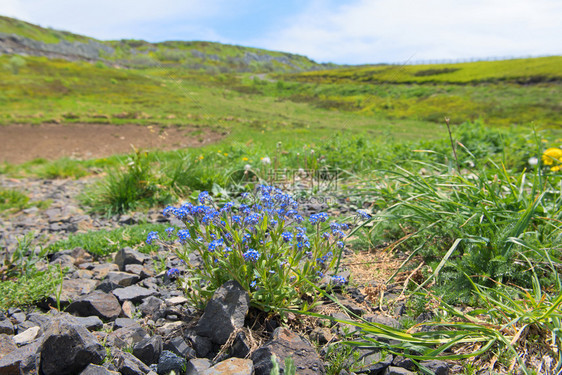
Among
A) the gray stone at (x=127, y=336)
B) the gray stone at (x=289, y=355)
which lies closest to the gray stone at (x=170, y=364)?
the gray stone at (x=127, y=336)

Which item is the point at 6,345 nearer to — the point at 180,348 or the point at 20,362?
the point at 20,362

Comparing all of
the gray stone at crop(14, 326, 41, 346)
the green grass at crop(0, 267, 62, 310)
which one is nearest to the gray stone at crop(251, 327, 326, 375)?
the gray stone at crop(14, 326, 41, 346)

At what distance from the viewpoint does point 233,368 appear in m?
1.48

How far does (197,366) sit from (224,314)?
270 mm

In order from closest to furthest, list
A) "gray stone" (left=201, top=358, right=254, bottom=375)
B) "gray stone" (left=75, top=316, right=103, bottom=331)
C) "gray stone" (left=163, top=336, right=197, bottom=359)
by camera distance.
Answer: "gray stone" (left=201, top=358, right=254, bottom=375) → "gray stone" (left=163, top=336, right=197, bottom=359) → "gray stone" (left=75, top=316, right=103, bottom=331)

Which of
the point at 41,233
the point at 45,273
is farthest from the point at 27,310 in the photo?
the point at 41,233

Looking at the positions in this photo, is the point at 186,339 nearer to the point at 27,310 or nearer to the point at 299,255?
the point at 299,255

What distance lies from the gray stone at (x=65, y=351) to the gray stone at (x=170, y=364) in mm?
298

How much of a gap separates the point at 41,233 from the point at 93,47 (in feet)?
289

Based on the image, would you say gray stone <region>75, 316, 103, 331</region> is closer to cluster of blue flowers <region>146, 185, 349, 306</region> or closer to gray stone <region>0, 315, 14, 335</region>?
gray stone <region>0, 315, 14, 335</region>

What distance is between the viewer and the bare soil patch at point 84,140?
10273 millimetres

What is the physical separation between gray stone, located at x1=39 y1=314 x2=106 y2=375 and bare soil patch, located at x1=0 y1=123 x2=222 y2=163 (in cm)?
874

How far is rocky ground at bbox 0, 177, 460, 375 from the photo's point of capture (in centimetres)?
152

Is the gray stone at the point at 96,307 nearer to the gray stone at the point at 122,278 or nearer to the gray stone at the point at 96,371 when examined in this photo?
the gray stone at the point at 122,278
